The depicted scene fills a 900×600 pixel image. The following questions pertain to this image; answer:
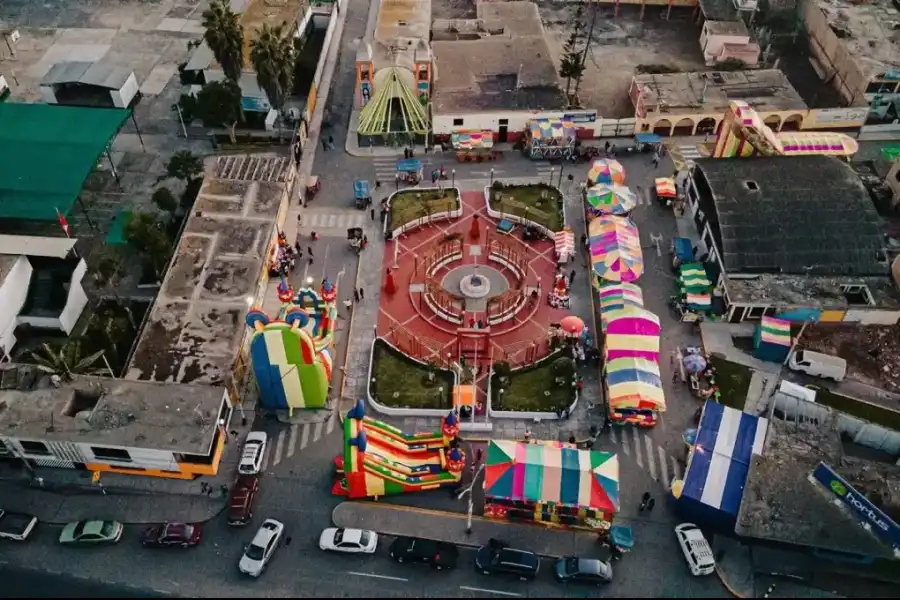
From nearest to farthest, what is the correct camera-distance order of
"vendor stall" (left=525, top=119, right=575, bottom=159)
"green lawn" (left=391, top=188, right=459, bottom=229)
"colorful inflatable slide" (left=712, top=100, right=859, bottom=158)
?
"green lawn" (left=391, top=188, right=459, bottom=229) → "colorful inflatable slide" (left=712, top=100, right=859, bottom=158) → "vendor stall" (left=525, top=119, right=575, bottom=159)

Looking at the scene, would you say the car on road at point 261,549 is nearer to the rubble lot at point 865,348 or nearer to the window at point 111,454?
the window at point 111,454

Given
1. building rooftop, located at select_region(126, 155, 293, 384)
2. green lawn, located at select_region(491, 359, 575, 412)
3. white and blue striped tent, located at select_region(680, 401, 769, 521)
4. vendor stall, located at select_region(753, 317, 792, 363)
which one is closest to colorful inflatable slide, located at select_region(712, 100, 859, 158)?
vendor stall, located at select_region(753, 317, 792, 363)

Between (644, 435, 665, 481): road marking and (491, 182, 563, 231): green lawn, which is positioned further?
(491, 182, 563, 231): green lawn

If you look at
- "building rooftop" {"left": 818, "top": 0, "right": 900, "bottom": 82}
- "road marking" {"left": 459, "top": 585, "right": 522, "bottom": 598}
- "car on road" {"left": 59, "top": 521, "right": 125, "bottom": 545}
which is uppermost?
"building rooftop" {"left": 818, "top": 0, "right": 900, "bottom": 82}

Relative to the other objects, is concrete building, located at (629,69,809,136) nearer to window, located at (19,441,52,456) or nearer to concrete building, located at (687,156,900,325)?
concrete building, located at (687,156,900,325)

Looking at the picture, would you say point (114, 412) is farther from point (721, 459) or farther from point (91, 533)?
Answer: point (721, 459)

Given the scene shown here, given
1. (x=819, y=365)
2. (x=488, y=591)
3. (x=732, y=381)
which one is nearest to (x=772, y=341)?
(x=819, y=365)

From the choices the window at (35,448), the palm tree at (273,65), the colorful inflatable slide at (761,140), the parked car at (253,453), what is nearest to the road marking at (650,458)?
the parked car at (253,453)
